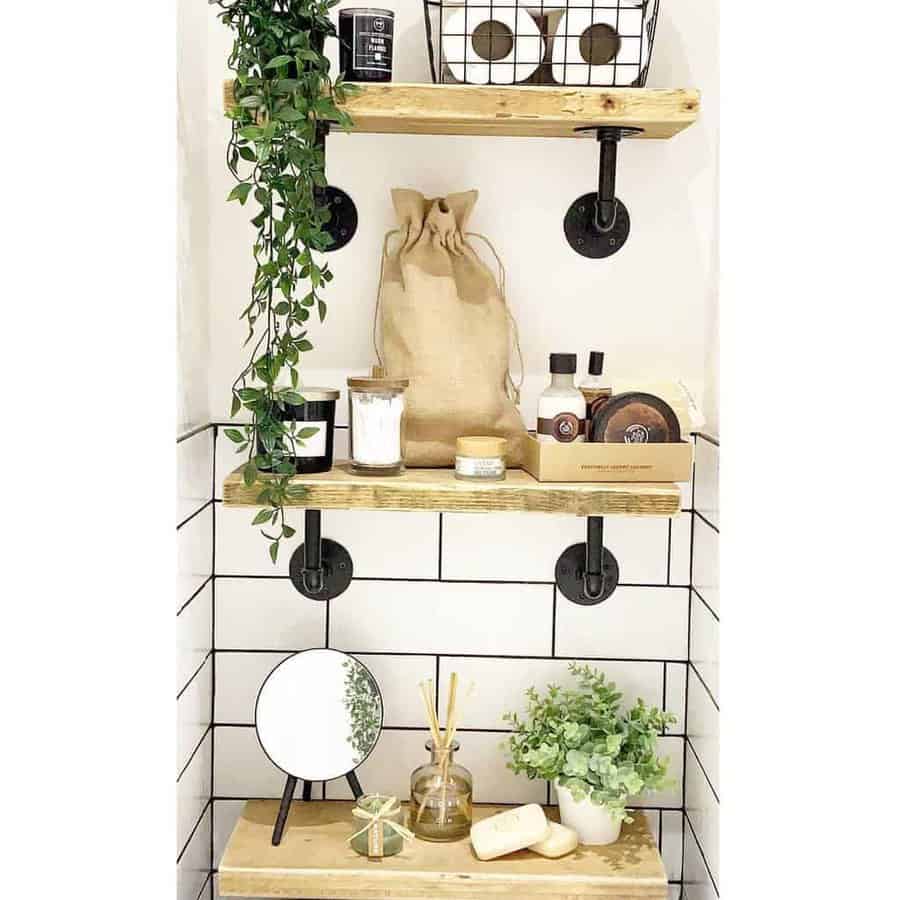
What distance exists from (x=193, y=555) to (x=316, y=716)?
253 mm

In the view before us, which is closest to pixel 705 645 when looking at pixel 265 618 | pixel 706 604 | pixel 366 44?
pixel 706 604

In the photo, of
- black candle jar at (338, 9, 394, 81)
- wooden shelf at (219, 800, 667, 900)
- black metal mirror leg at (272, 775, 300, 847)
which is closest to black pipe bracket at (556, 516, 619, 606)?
wooden shelf at (219, 800, 667, 900)

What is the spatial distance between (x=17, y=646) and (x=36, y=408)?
0.26m

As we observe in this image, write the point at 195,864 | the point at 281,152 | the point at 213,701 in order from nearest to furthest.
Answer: the point at 281,152 → the point at 195,864 → the point at 213,701

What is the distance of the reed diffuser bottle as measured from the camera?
59.7 inches

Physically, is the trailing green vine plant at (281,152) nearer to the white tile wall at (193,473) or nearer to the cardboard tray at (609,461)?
the white tile wall at (193,473)

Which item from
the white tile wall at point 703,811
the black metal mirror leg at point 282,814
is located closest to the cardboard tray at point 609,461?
the white tile wall at point 703,811

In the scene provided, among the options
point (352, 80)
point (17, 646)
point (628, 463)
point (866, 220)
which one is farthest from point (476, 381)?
point (17, 646)

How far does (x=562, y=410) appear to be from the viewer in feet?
4.73

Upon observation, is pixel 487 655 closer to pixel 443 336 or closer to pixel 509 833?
pixel 509 833

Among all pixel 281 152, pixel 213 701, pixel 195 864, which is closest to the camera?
pixel 281 152

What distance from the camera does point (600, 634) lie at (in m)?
1.62

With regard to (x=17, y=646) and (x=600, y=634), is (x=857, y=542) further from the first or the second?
(x=17, y=646)

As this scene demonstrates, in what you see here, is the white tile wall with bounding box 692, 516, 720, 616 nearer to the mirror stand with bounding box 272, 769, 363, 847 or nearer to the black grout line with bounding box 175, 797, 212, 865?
the mirror stand with bounding box 272, 769, 363, 847
